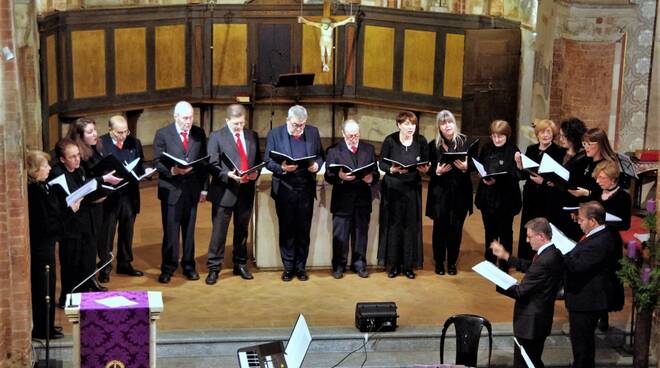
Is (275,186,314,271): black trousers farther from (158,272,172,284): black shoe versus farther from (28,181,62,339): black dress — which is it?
(28,181,62,339): black dress

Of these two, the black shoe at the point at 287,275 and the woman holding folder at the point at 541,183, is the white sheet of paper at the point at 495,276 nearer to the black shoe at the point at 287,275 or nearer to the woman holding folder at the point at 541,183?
the woman holding folder at the point at 541,183

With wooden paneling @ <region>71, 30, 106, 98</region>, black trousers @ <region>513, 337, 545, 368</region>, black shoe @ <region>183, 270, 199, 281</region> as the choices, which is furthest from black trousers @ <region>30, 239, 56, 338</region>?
wooden paneling @ <region>71, 30, 106, 98</region>

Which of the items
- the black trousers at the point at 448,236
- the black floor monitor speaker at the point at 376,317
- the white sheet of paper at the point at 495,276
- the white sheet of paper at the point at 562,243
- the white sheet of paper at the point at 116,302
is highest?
the white sheet of paper at the point at 562,243

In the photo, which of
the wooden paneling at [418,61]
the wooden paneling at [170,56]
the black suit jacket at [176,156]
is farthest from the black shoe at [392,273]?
the wooden paneling at [170,56]

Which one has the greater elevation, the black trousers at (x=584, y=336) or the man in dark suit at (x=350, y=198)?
the man in dark suit at (x=350, y=198)

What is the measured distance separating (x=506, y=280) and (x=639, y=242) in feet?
5.39

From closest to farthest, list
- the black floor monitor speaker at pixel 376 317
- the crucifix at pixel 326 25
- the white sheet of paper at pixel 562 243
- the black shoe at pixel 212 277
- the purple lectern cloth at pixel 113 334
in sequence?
the purple lectern cloth at pixel 113 334 → the white sheet of paper at pixel 562 243 → the black floor monitor speaker at pixel 376 317 → the black shoe at pixel 212 277 → the crucifix at pixel 326 25

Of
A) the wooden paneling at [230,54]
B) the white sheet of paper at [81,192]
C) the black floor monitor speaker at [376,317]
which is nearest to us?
the white sheet of paper at [81,192]

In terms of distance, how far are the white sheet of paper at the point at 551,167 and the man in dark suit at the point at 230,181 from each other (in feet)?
8.55

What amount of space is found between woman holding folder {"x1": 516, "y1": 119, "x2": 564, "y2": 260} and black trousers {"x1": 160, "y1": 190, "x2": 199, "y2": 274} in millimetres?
3118

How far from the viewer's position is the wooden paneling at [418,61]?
16391 millimetres

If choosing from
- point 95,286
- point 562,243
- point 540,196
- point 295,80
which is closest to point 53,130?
point 295,80

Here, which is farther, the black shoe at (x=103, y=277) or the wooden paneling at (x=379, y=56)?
the wooden paneling at (x=379, y=56)

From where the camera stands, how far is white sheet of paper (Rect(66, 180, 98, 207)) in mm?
9898
